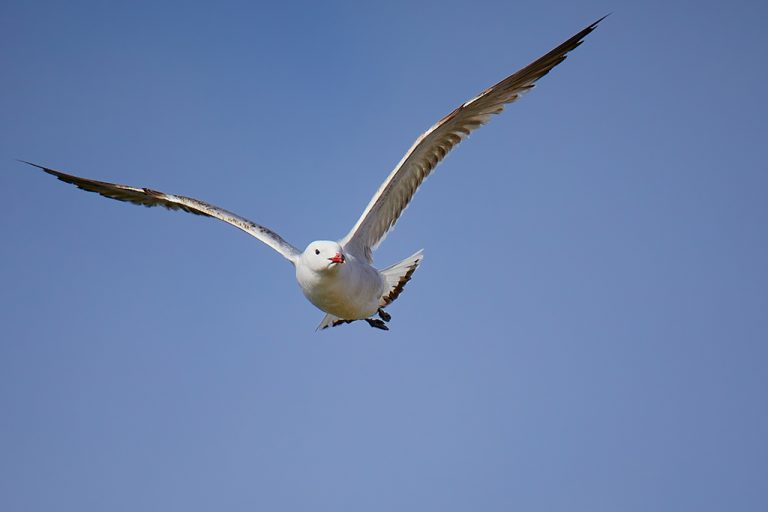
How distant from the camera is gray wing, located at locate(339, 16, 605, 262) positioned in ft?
31.7

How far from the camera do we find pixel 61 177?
11766 mm

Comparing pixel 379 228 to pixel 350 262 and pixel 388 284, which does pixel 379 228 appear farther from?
pixel 350 262

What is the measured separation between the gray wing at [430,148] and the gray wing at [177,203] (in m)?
0.78

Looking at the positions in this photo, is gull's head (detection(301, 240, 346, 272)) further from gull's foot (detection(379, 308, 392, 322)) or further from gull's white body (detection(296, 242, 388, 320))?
gull's foot (detection(379, 308, 392, 322))

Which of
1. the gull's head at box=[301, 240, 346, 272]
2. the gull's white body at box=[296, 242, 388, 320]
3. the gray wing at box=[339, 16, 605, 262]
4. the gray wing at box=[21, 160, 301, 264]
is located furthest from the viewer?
the gray wing at box=[21, 160, 301, 264]

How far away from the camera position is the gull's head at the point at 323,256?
8.79 m

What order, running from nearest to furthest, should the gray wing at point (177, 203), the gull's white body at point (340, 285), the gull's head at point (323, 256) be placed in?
the gull's head at point (323, 256) → the gull's white body at point (340, 285) → the gray wing at point (177, 203)

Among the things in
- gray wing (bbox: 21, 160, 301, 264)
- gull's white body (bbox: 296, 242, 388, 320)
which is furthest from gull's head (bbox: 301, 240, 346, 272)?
gray wing (bbox: 21, 160, 301, 264)

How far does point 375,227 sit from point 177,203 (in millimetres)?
2529

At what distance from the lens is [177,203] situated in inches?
429

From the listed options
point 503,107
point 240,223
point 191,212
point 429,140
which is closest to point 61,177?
point 191,212

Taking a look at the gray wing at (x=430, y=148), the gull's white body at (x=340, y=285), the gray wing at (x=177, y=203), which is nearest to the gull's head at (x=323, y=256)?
the gull's white body at (x=340, y=285)

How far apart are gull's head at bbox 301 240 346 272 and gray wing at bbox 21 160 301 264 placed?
525mm

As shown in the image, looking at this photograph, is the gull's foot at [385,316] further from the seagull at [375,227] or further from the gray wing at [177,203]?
the gray wing at [177,203]
